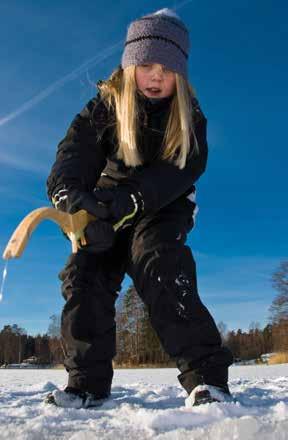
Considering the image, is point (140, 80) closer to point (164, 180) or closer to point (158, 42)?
point (158, 42)

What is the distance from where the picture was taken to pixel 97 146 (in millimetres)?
2998

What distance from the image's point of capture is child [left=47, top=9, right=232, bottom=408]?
2.46 meters

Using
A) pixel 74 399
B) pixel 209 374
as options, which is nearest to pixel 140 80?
pixel 209 374

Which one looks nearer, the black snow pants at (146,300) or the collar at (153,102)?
the black snow pants at (146,300)

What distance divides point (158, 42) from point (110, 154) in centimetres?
75

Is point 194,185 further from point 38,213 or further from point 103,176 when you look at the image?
point 38,213

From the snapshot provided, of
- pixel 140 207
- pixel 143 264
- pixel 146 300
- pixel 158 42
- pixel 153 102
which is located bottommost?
pixel 146 300

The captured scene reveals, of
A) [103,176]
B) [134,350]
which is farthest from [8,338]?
[103,176]

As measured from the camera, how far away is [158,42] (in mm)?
2957

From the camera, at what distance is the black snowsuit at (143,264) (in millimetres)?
2443

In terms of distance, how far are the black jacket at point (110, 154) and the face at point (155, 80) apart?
2.0 inches

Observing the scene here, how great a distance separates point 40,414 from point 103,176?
4.94 feet

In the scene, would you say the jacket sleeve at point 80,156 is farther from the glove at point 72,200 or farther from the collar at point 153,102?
the collar at point 153,102

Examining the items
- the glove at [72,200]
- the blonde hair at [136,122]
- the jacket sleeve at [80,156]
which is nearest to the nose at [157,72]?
the blonde hair at [136,122]
